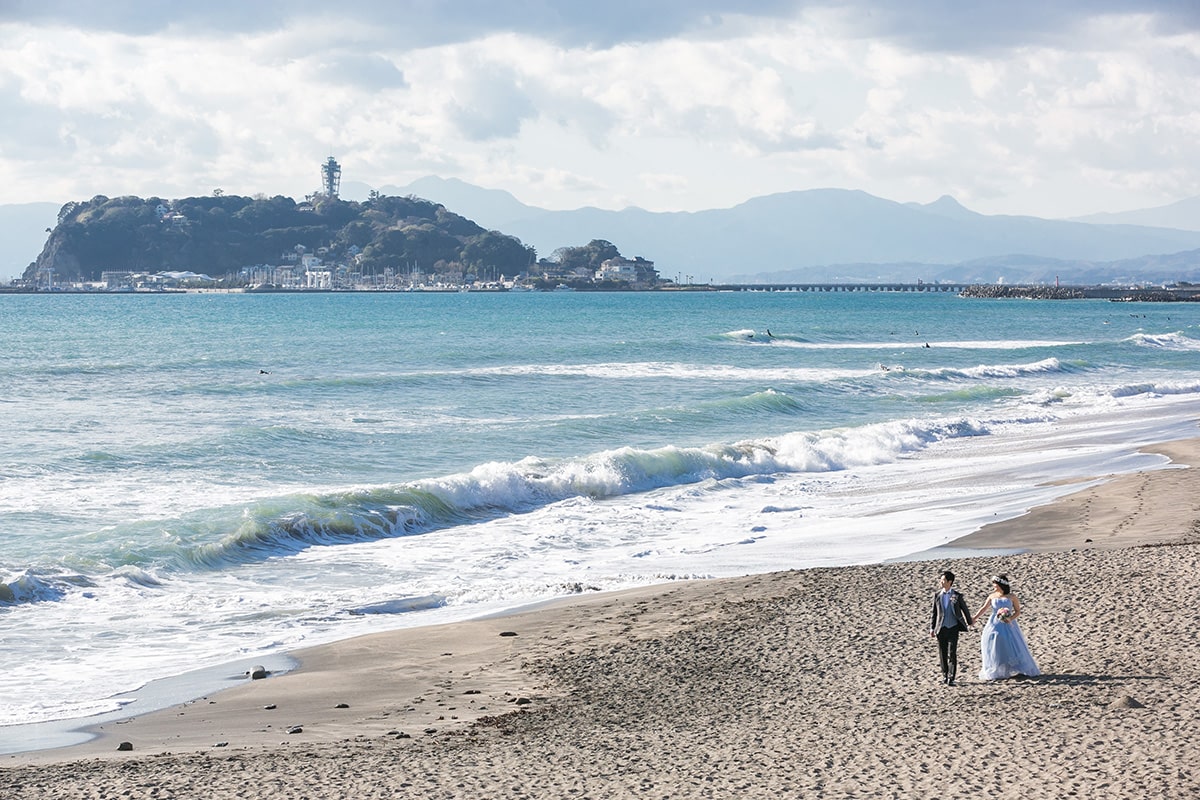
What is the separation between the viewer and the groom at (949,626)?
1109 cm

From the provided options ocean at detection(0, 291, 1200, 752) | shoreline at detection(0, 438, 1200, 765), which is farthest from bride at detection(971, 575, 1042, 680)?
ocean at detection(0, 291, 1200, 752)

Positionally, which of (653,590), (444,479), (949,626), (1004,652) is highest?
(949,626)

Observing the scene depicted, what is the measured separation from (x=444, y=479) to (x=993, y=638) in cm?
1394

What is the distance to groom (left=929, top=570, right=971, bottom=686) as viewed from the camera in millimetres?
11094

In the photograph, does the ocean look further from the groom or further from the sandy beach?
the groom

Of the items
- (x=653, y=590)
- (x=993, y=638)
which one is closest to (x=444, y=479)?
(x=653, y=590)

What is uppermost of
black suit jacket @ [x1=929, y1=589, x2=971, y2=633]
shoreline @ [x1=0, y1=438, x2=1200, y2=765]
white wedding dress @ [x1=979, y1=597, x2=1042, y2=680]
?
black suit jacket @ [x1=929, y1=589, x2=971, y2=633]

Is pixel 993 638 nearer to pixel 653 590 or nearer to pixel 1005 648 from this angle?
pixel 1005 648

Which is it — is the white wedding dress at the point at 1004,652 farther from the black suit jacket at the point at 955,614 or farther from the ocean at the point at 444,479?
the ocean at the point at 444,479

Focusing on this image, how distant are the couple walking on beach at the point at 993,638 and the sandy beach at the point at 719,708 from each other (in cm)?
15

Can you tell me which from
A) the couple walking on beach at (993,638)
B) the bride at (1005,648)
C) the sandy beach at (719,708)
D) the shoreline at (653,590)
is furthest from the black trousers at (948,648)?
the shoreline at (653,590)

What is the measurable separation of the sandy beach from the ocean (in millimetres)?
1452

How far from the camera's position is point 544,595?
15.6m

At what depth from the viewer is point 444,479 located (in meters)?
23.4
